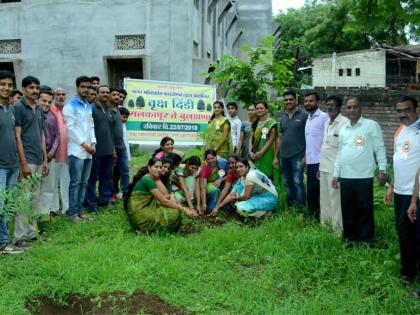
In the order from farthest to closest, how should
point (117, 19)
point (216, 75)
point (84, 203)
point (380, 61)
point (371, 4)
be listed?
point (380, 61) < point (117, 19) < point (216, 75) < point (84, 203) < point (371, 4)

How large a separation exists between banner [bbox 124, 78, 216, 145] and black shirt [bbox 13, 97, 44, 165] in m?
3.51

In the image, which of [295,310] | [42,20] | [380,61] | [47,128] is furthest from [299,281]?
[380,61]

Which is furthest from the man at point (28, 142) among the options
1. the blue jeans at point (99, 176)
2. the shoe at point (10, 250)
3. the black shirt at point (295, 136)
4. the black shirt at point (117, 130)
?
the black shirt at point (295, 136)

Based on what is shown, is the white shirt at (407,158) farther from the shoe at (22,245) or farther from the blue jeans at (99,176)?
the blue jeans at (99,176)

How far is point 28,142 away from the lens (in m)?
5.06

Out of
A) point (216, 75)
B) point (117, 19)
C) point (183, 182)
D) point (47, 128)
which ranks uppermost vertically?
point (117, 19)

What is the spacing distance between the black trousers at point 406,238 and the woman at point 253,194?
2362 mm

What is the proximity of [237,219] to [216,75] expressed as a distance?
2860mm

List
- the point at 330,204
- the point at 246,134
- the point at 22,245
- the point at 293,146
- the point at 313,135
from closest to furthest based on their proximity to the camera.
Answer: the point at 22,245, the point at 330,204, the point at 313,135, the point at 293,146, the point at 246,134

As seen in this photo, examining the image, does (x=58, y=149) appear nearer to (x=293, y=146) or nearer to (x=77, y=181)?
(x=77, y=181)

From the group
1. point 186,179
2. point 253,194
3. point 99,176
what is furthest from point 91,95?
point 253,194

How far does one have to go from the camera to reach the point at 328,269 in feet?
14.0

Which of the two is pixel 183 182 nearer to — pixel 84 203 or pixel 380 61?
pixel 84 203

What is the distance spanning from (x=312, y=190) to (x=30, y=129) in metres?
3.56
